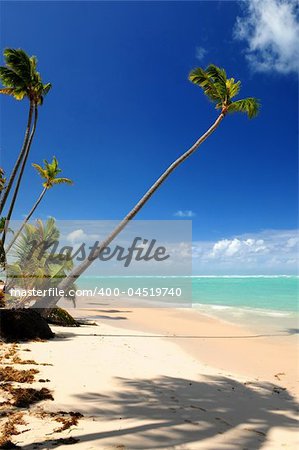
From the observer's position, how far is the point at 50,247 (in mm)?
16641

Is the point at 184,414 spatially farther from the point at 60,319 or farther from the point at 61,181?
the point at 61,181

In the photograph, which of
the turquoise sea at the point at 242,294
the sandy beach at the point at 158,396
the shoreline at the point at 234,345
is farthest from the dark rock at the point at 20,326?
the turquoise sea at the point at 242,294

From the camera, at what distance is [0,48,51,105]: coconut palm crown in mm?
19797

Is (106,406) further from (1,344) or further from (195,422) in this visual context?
(1,344)

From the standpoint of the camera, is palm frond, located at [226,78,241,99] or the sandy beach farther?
palm frond, located at [226,78,241,99]

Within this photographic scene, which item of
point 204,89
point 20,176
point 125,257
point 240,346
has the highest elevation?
point 204,89

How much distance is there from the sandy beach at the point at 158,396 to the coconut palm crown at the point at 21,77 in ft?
49.5

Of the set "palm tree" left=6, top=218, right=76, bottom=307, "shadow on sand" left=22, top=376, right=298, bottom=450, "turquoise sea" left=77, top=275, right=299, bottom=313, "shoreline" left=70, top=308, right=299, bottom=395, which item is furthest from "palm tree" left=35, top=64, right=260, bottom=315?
"turquoise sea" left=77, top=275, right=299, bottom=313

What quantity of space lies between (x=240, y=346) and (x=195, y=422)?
895 centimetres

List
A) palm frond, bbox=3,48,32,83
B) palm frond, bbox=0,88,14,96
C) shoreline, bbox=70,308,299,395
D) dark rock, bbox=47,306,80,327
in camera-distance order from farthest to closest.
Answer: palm frond, bbox=0,88,14,96 < palm frond, bbox=3,48,32,83 < dark rock, bbox=47,306,80,327 < shoreline, bbox=70,308,299,395

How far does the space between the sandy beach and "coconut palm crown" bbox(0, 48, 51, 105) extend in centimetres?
1508

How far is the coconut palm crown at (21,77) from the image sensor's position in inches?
779

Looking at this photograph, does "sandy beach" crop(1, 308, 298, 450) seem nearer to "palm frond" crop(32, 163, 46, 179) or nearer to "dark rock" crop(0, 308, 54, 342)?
"dark rock" crop(0, 308, 54, 342)

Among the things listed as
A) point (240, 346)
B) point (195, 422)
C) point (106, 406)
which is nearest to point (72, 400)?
point (106, 406)
